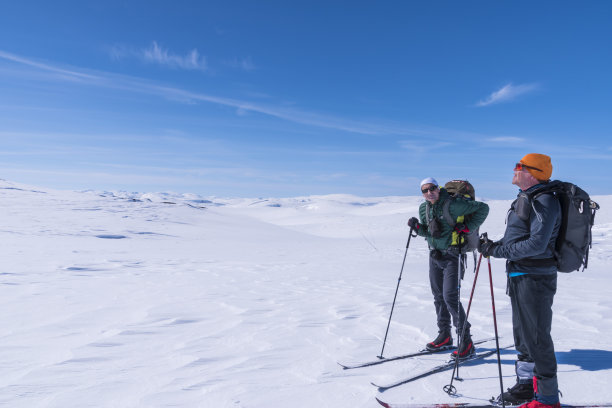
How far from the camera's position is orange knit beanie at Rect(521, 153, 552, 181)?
3051 mm

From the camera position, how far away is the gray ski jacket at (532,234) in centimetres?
286

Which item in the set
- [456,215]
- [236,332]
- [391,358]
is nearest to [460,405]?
[391,358]

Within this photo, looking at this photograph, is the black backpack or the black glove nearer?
the black backpack

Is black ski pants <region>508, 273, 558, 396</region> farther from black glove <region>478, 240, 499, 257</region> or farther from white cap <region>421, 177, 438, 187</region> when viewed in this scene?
white cap <region>421, 177, 438, 187</region>

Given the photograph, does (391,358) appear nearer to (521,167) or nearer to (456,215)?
(456,215)

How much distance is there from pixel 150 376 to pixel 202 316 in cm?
241

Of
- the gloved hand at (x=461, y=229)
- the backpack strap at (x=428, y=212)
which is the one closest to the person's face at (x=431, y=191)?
the backpack strap at (x=428, y=212)

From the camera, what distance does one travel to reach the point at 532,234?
2.93 meters

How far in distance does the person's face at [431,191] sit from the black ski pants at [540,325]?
1.55m

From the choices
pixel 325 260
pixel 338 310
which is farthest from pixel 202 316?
pixel 325 260

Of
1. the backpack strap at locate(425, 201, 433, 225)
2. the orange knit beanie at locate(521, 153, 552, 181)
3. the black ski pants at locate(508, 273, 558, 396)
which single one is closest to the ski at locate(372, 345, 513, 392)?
the black ski pants at locate(508, 273, 558, 396)

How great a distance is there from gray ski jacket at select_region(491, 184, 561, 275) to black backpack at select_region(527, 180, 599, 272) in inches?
1.7

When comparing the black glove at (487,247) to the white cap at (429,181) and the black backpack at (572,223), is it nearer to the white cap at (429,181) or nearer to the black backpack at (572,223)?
the black backpack at (572,223)

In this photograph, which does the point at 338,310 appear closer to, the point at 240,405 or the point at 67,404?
the point at 240,405
